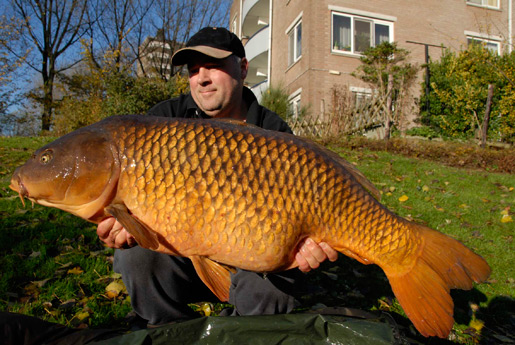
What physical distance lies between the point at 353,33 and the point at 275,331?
10672mm

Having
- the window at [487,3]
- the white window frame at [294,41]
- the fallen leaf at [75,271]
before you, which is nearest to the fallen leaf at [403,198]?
the fallen leaf at [75,271]

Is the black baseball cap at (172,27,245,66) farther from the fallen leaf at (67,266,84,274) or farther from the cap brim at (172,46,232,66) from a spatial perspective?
the fallen leaf at (67,266,84,274)

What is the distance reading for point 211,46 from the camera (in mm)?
1766

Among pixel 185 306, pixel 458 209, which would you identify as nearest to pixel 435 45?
pixel 458 209

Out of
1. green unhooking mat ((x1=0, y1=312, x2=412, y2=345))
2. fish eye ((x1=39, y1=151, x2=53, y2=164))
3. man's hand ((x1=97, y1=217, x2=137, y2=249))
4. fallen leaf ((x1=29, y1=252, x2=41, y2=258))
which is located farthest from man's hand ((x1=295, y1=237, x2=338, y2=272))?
fallen leaf ((x1=29, y1=252, x2=41, y2=258))

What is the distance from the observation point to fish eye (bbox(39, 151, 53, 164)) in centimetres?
115

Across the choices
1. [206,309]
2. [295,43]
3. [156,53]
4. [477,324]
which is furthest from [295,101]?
[206,309]

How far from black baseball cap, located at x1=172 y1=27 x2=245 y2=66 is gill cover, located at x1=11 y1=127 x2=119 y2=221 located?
77 centimetres

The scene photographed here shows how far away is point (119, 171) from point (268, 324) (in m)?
0.70

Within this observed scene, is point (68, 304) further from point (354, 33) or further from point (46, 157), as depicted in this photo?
point (354, 33)

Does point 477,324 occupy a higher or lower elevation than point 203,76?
lower

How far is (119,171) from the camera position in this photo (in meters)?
1.11

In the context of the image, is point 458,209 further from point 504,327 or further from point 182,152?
point 182,152

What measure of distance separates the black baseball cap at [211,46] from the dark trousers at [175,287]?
956 millimetres
